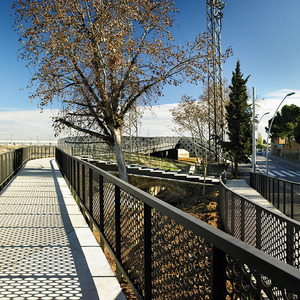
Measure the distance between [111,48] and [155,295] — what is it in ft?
47.7

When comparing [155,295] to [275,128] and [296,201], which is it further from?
[275,128]

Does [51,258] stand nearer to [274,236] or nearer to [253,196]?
[274,236]

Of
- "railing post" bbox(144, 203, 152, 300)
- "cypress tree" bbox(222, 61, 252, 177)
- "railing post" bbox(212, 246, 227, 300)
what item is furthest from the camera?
"cypress tree" bbox(222, 61, 252, 177)

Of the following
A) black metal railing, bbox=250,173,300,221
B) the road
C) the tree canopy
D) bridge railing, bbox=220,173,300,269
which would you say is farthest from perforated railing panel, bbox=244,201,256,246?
the tree canopy

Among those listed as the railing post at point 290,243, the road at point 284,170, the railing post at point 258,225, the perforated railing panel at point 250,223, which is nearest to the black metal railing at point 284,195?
the perforated railing panel at point 250,223

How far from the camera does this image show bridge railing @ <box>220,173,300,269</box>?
462 cm

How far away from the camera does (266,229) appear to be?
19.3ft

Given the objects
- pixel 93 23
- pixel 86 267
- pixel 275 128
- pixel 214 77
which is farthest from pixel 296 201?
pixel 275 128

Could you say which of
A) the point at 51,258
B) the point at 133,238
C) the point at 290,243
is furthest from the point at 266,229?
the point at 51,258

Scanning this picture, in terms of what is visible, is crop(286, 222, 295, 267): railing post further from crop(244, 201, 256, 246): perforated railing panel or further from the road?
the road

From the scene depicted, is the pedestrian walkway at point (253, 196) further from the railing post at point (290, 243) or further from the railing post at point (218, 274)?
the railing post at point (218, 274)

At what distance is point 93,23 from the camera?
659 inches

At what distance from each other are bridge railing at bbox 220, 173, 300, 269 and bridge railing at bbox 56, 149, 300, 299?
2.14 meters

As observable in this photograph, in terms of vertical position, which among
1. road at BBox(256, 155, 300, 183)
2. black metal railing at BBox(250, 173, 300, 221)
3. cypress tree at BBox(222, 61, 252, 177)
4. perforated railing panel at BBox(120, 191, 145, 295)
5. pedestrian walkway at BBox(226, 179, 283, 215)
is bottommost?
road at BBox(256, 155, 300, 183)
